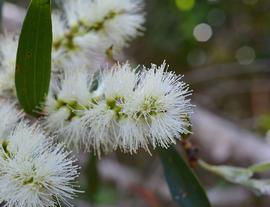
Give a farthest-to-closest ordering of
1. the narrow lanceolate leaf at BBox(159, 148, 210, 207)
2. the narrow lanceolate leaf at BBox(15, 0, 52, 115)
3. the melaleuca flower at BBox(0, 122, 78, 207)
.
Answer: the narrow lanceolate leaf at BBox(159, 148, 210, 207), the narrow lanceolate leaf at BBox(15, 0, 52, 115), the melaleuca flower at BBox(0, 122, 78, 207)

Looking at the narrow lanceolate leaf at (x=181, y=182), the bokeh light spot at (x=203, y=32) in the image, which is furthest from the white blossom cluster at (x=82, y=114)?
the bokeh light spot at (x=203, y=32)

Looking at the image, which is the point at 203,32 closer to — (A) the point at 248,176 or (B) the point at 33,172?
(A) the point at 248,176

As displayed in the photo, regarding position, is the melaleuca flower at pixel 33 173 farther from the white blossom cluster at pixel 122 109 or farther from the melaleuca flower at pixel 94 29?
the melaleuca flower at pixel 94 29

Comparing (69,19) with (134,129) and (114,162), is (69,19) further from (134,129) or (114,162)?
(114,162)

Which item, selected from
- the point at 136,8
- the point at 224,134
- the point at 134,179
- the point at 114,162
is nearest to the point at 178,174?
the point at 136,8

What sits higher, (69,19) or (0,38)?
(69,19)

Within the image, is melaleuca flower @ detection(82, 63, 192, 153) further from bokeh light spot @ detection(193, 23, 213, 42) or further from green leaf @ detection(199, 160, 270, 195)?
bokeh light spot @ detection(193, 23, 213, 42)

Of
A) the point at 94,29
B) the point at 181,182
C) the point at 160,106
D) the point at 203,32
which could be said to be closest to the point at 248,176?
the point at 181,182

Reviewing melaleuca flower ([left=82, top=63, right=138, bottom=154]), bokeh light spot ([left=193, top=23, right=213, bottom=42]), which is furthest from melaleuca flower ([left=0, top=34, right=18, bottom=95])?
bokeh light spot ([left=193, top=23, right=213, bottom=42])
